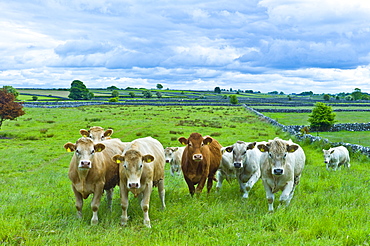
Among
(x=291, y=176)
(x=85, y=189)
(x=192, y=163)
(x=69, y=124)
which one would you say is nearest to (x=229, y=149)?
(x=192, y=163)

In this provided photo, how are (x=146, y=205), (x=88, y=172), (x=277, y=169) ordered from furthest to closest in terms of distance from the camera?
(x=277, y=169) < (x=88, y=172) < (x=146, y=205)

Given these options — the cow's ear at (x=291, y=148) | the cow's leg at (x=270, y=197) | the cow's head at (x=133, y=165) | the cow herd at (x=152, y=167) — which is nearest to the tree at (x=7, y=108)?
the cow herd at (x=152, y=167)

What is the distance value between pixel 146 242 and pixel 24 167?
1338cm

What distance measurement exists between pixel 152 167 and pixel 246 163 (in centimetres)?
392

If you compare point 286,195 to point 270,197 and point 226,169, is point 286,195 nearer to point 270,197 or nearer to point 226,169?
point 270,197

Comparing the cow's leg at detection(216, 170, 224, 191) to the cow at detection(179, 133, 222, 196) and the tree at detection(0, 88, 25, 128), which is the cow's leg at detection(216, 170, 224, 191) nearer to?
Result: the cow at detection(179, 133, 222, 196)

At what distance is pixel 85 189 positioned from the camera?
755cm

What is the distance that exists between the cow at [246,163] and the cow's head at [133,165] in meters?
3.50

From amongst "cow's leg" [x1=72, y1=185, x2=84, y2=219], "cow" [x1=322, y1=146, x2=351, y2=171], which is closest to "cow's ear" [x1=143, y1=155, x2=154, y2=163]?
"cow's leg" [x1=72, y1=185, x2=84, y2=219]

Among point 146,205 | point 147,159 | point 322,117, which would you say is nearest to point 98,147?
point 147,159

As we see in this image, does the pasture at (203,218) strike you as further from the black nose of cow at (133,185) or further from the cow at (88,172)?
the black nose of cow at (133,185)

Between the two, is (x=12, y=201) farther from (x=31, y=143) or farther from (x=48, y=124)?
(x=48, y=124)

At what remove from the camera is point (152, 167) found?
310 inches

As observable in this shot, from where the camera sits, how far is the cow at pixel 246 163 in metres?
9.80
